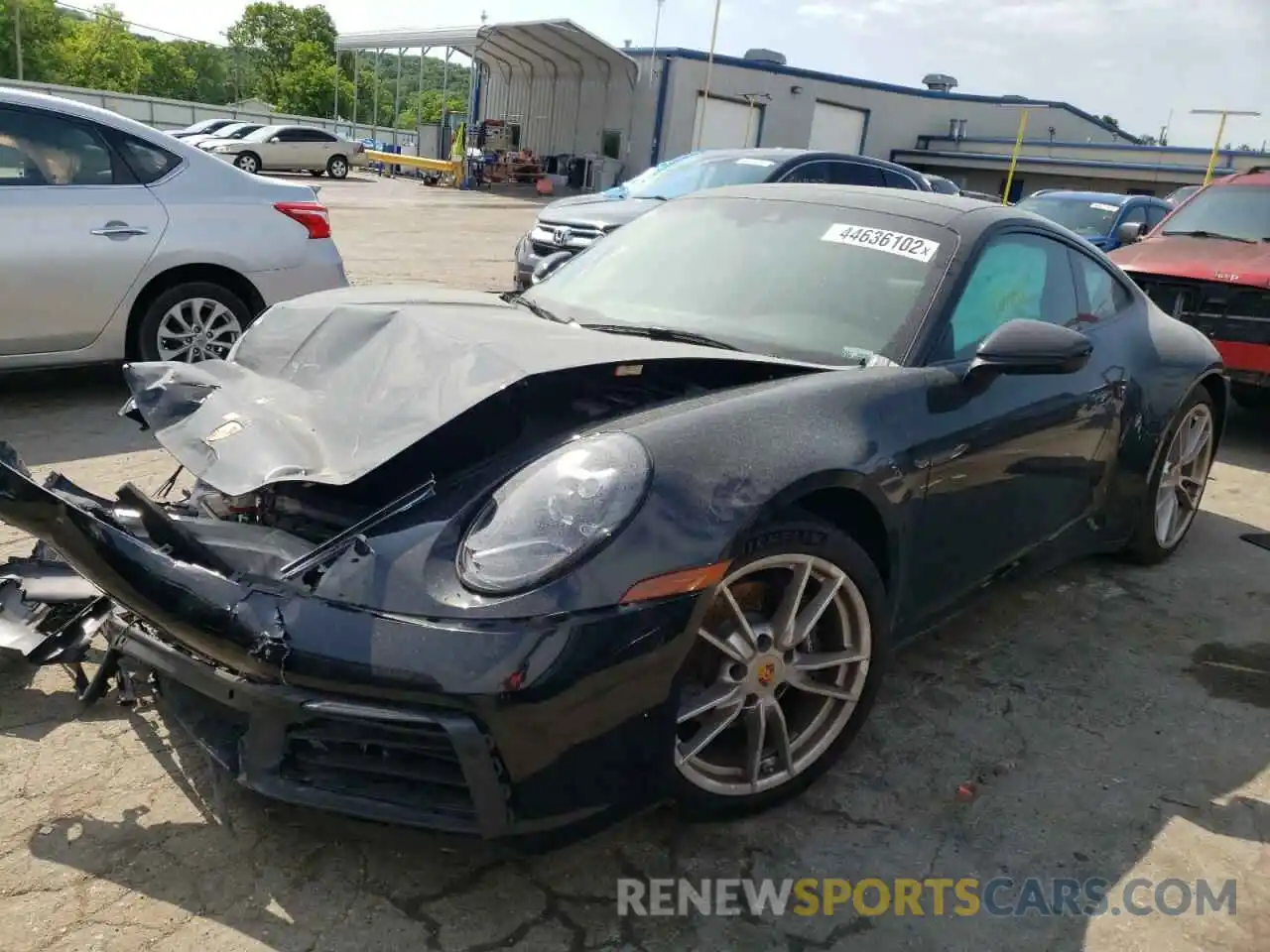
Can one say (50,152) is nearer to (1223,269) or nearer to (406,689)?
(406,689)

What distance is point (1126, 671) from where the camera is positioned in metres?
3.31

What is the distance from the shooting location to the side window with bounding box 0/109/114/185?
475cm

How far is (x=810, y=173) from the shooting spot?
29.6ft

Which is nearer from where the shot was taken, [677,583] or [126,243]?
[677,583]

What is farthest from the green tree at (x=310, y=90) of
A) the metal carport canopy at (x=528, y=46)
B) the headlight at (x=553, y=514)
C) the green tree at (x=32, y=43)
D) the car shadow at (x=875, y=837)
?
the headlight at (x=553, y=514)

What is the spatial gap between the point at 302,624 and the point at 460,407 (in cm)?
61

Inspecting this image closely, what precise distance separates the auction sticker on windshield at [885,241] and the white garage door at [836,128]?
3188 cm

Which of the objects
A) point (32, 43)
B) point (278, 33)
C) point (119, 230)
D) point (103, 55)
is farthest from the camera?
point (278, 33)

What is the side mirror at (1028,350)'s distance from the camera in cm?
271

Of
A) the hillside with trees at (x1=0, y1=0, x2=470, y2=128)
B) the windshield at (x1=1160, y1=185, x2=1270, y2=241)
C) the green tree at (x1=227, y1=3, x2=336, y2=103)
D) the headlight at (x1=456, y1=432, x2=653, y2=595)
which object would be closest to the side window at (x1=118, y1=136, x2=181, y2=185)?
the headlight at (x1=456, y1=432, x2=653, y2=595)

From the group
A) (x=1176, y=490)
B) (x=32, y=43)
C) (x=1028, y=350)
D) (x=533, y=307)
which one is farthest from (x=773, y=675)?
(x=32, y=43)

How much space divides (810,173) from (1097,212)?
3755mm

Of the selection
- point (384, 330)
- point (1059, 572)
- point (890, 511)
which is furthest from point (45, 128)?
point (1059, 572)

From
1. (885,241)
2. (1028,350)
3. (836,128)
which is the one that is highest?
(836,128)
